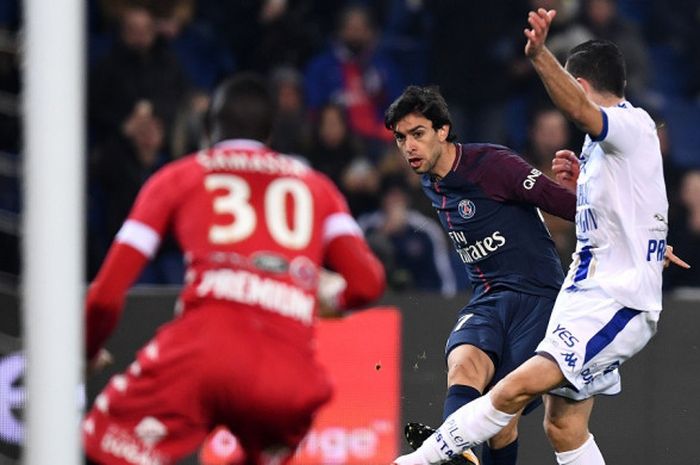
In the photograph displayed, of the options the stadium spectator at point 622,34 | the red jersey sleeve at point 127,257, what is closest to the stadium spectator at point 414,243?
the stadium spectator at point 622,34

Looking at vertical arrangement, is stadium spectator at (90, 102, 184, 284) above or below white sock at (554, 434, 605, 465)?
above

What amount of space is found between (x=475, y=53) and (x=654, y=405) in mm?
3291

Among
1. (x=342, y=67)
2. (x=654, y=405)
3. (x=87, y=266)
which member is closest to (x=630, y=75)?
(x=342, y=67)

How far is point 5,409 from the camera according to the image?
7.75m

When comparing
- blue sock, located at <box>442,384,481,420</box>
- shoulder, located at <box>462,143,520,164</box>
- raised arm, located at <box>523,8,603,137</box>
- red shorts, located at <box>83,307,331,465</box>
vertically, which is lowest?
blue sock, located at <box>442,384,481,420</box>

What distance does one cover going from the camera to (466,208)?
616 cm

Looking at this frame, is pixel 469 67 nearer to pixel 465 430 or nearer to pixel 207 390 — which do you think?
pixel 465 430

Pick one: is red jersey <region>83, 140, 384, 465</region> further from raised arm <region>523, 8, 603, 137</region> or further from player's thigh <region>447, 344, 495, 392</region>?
player's thigh <region>447, 344, 495, 392</region>

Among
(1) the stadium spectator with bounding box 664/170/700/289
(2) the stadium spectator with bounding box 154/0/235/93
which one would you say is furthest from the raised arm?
(2) the stadium spectator with bounding box 154/0/235/93

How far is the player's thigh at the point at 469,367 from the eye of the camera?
19.9 ft

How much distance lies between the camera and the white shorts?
545 centimetres

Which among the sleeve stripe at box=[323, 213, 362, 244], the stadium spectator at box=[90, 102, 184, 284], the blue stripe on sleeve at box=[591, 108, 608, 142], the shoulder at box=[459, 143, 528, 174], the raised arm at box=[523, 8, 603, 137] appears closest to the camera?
the sleeve stripe at box=[323, 213, 362, 244]

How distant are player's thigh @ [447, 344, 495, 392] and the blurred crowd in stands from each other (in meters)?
2.84

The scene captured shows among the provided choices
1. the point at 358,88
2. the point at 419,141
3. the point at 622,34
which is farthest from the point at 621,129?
the point at 622,34
